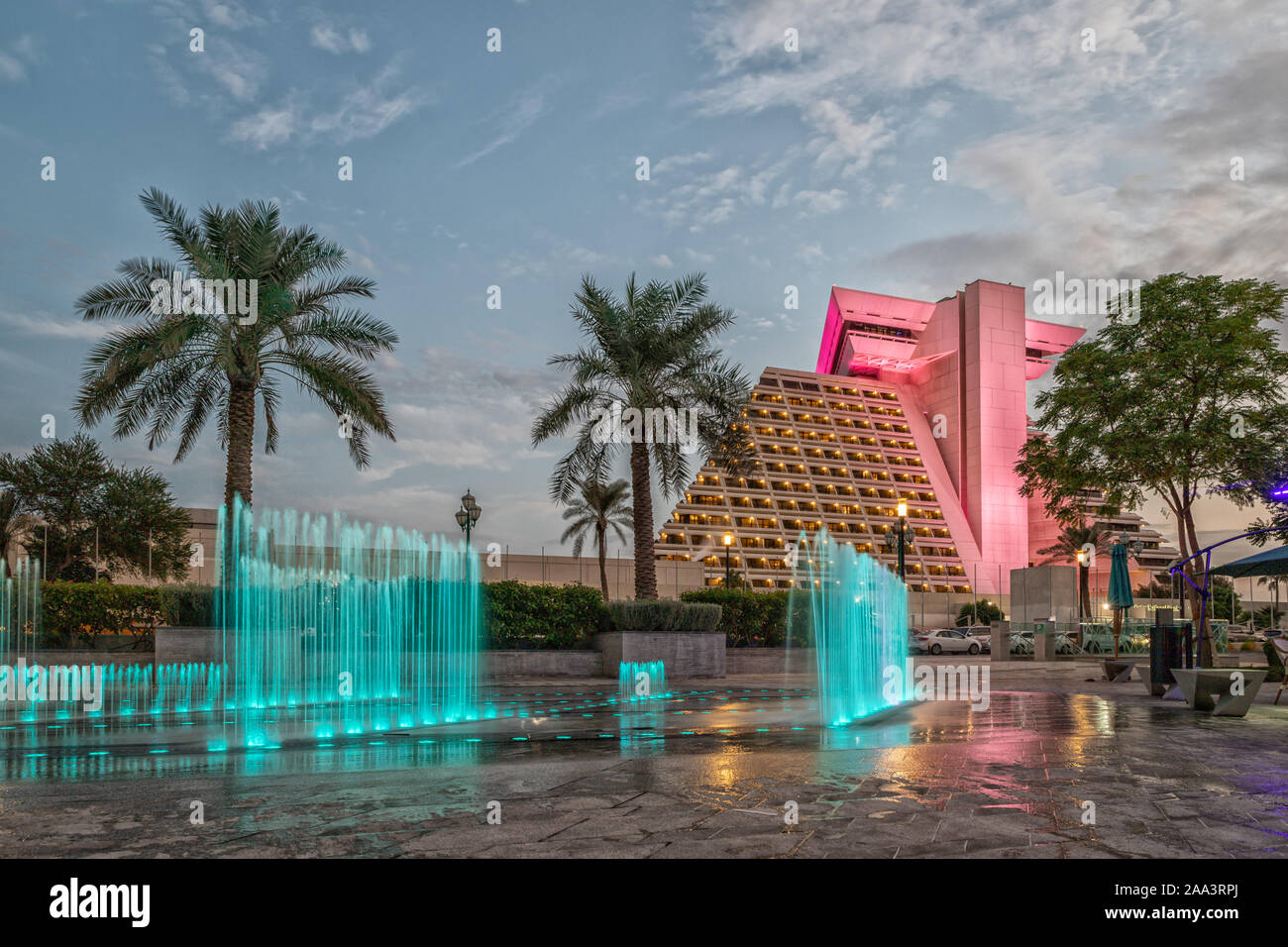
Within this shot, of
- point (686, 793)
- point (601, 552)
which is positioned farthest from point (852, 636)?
point (601, 552)

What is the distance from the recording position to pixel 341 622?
19391 mm

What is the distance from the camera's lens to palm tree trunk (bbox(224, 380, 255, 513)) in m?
18.0

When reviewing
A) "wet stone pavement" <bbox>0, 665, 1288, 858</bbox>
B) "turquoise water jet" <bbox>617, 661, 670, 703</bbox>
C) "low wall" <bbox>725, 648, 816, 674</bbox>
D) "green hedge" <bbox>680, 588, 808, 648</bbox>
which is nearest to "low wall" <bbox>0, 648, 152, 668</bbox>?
"turquoise water jet" <bbox>617, 661, 670, 703</bbox>

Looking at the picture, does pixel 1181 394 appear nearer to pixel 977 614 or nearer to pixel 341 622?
pixel 341 622

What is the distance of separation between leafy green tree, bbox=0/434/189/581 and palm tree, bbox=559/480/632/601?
1890cm

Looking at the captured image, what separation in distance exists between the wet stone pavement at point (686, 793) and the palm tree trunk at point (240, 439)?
10.3 metres

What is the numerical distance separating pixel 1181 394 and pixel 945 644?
2239 cm

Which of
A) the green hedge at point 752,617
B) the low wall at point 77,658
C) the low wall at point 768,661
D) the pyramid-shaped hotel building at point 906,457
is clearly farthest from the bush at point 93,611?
the pyramid-shaped hotel building at point 906,457

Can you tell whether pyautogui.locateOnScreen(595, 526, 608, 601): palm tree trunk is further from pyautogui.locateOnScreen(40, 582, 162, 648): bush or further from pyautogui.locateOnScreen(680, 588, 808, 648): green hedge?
pyautogui.locateOnScreen(40, 582, 162, 648): bush

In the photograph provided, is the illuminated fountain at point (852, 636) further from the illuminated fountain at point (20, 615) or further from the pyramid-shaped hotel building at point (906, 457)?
the pyramid-shaped hotel building at point (906, 457)

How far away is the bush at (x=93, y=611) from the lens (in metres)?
20.1
